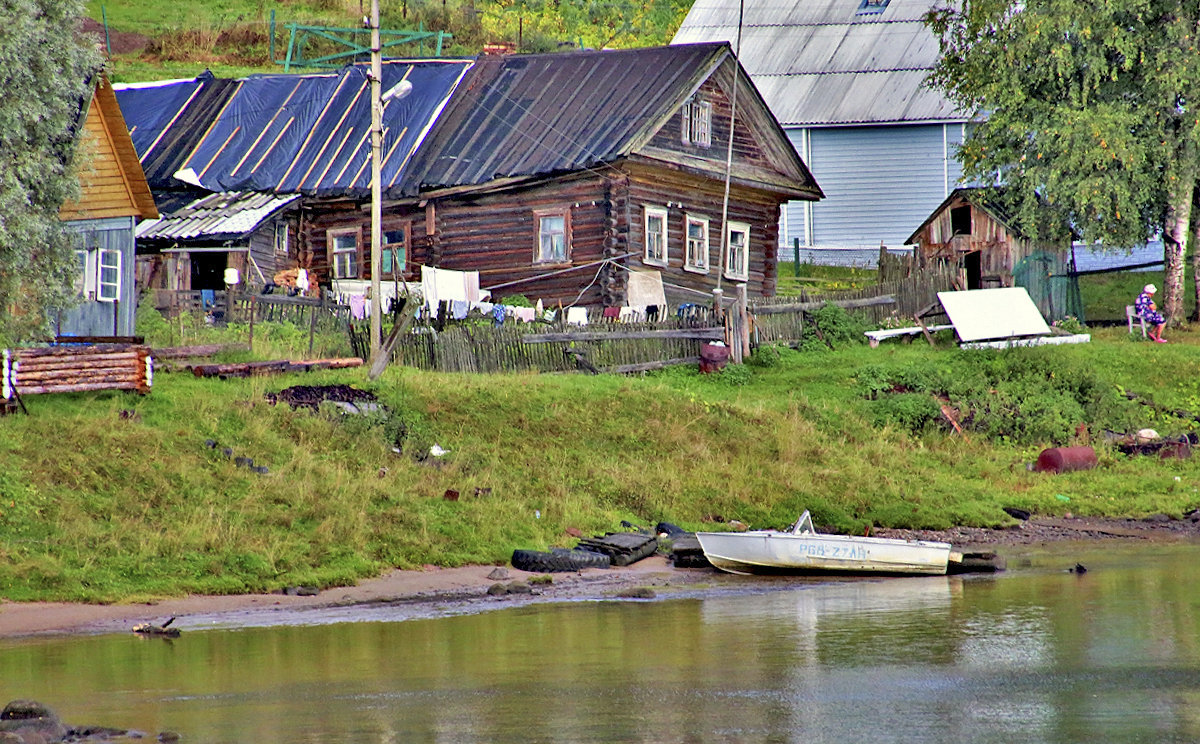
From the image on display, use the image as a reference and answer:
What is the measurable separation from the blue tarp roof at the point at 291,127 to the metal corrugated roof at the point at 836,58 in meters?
15.9

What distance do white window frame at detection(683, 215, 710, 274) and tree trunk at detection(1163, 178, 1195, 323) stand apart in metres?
11.9

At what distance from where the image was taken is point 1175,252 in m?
38.1

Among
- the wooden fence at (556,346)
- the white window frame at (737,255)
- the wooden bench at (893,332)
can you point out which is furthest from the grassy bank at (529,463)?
the white window frame at (737,255)

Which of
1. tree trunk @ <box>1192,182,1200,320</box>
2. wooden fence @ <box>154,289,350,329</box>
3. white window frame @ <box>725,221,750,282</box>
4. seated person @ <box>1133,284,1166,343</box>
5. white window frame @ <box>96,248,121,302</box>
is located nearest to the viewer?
wooden fence @ <box>154,289,350,329</box>

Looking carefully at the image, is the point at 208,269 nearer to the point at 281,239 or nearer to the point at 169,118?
the point at 281,239

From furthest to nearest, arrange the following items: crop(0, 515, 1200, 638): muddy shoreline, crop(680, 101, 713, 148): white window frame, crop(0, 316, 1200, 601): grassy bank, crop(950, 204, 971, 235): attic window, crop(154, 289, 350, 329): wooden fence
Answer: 1. crop(950, 204, 971, 235): attic window
2. crop(680, 101, 713, 148): white window frame
3. crop(154, 289, 350, 329): wooden fence
4. crop(0, 316, 1200, 601): grassy bank
5. crop(0, 515, 1200, 638): muddy shoreline

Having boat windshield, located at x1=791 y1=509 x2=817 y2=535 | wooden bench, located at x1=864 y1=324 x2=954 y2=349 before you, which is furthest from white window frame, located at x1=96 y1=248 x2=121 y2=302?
wooden bench, located at x1=864 y1=324 x2=954 y2=349

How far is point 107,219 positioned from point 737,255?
17202mm

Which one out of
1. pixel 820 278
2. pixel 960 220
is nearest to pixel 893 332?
pixel 960 220

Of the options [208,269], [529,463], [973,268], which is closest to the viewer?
[529,463]

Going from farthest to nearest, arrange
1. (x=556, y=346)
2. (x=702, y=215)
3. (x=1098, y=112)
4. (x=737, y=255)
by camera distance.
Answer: (x=737, y=255) → (x=702, y=215) → (x=1098, y=112) → (x=556, y=346)

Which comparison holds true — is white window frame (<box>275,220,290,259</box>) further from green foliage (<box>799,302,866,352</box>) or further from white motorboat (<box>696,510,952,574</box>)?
white motorboat (<box>696,510,952,574</box>)

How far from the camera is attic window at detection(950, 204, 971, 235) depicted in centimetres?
4134

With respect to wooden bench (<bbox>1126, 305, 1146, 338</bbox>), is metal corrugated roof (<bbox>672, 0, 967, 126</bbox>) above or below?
above
